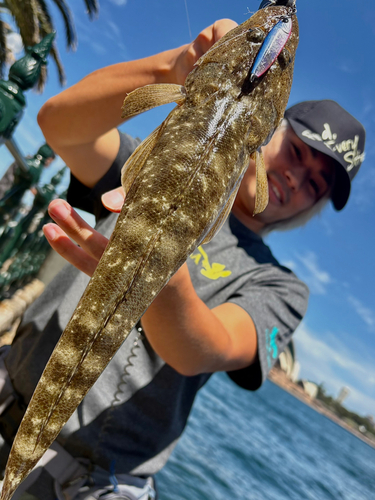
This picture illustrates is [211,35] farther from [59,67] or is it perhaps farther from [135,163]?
[59,67]

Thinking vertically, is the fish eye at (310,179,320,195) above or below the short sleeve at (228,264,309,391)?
above

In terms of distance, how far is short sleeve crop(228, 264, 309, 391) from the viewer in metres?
2.59

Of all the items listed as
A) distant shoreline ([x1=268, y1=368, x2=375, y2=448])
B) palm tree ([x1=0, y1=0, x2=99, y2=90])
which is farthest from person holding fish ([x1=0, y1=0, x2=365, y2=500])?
distant shoreline ([x1=268, y1=368, x2=375, y2=448])

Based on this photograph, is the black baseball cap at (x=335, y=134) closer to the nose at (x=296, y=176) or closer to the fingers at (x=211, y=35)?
the nose at (x=296, y=176)

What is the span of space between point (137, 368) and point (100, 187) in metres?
1.61

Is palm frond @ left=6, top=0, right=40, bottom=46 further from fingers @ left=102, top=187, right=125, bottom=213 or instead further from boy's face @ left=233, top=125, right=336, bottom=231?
fingers @ left=102, top=187, right=125, bottom=213

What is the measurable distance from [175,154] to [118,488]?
99.5 inches

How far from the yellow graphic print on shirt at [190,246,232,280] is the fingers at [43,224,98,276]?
1519 millimetres

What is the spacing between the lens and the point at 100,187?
3078 millimetres

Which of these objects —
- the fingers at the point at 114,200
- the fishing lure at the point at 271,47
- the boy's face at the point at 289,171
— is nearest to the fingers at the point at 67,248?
the fingers at the point at 114,200

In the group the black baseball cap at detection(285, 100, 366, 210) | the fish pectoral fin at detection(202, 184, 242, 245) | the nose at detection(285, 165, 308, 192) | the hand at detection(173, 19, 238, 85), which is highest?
the hand at detection(173, 19, 238, 85)

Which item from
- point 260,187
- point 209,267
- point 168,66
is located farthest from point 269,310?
point 168,66

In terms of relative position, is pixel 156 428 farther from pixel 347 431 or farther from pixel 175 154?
pixel 347 431

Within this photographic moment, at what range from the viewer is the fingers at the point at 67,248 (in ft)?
5.08
